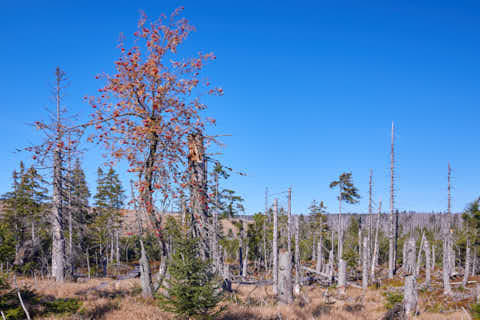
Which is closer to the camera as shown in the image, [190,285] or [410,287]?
[190,285]

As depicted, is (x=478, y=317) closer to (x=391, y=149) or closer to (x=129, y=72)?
(x=129, y=72)

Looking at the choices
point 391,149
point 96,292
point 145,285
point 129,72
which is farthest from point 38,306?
point 391,149

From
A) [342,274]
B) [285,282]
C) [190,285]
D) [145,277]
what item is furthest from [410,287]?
[342,274]

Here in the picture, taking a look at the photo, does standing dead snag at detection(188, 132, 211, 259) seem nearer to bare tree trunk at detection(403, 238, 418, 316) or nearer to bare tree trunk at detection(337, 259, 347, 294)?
bare tree trunk at detection(403, 238, 418, 316)

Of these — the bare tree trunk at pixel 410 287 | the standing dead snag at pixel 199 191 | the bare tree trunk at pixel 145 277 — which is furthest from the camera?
the bare tree trunk at pixel 410 287

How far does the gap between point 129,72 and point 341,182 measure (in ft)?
138

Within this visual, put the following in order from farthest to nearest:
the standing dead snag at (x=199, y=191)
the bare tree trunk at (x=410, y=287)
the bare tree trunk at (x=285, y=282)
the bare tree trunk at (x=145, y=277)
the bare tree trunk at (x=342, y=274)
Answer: the bare tree trunk at (x=342, y=274), the bare tree trunk at (x=410, y=287), the bare tree trunk at (x=285, y=282), the bare tree trunk at (x=145, y=277), the standing dead snag at (x=199, y=191)

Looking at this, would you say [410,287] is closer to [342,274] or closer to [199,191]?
[199,191]

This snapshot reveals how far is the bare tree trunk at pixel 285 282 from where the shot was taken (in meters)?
11.0

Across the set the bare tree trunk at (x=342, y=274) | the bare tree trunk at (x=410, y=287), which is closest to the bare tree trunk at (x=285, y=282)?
the bare tree trunk at (x=410, y=287)

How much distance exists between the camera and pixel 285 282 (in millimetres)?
11336

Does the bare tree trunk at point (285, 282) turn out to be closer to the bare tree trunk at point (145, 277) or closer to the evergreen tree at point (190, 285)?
the bare tree trunk at point (145, 277)

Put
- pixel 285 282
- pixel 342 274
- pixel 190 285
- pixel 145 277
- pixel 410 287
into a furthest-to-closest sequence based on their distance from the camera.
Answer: pixel 342 274 < pixel 410 287 < pixel 285 282 < pixel 145 277 < pixel 190 285

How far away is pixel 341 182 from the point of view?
44.4 metres
